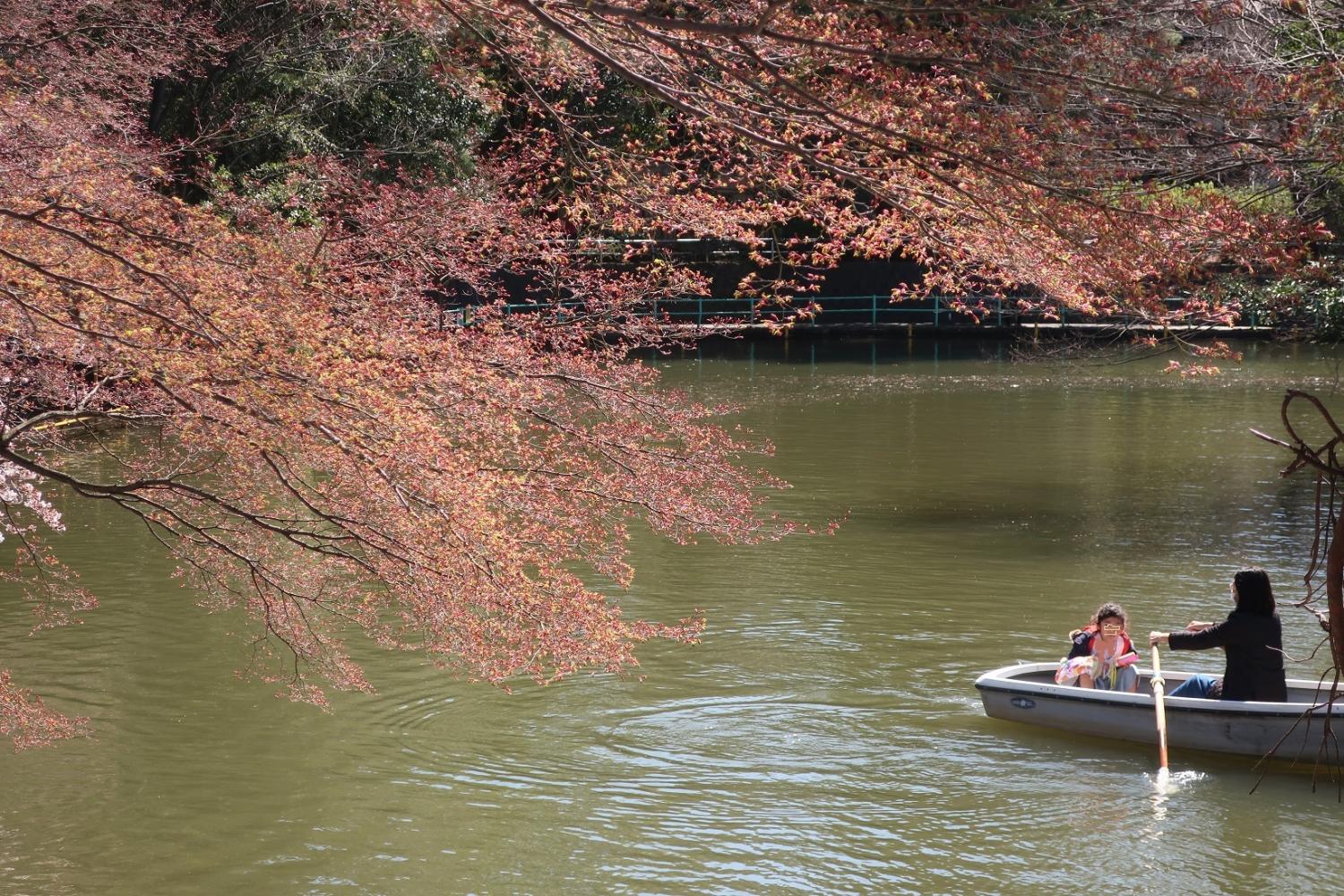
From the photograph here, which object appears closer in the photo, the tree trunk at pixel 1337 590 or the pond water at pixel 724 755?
the tree trunk at pixel 1337 590

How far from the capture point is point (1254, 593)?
28.7ft

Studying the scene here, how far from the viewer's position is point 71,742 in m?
9.55

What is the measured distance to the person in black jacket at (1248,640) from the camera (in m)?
8.75

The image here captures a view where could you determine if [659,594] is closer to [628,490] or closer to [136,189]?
[628,490]

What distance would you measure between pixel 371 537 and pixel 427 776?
2755mm

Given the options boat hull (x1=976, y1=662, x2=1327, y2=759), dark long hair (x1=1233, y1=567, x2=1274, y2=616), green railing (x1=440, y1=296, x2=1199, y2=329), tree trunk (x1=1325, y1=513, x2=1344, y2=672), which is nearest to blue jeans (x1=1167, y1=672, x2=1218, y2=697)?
boat hull (x1=976, y1=662, x2=1327, y2=759)

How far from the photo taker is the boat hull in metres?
8.95

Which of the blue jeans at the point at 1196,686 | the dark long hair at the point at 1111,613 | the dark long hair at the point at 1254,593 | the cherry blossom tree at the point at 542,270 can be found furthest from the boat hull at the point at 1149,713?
the cherry blossom tree at the point at 542,270

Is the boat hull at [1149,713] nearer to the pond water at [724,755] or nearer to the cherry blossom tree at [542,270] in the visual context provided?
the pond water at [724,755]

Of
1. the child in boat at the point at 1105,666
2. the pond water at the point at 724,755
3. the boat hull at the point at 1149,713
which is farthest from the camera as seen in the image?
the child in boat at the point at 1105,666

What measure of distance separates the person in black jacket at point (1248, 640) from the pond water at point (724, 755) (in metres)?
0.53

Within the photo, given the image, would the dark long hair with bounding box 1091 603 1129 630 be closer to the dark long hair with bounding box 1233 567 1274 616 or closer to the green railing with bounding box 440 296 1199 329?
the dark long hair with bounding box 1233 567 1274 616

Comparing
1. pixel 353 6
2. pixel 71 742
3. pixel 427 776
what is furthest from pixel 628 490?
pixel 353 6

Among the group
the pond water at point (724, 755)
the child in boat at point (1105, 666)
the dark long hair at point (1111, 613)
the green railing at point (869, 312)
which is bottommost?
the pond water at point (724, 755)
